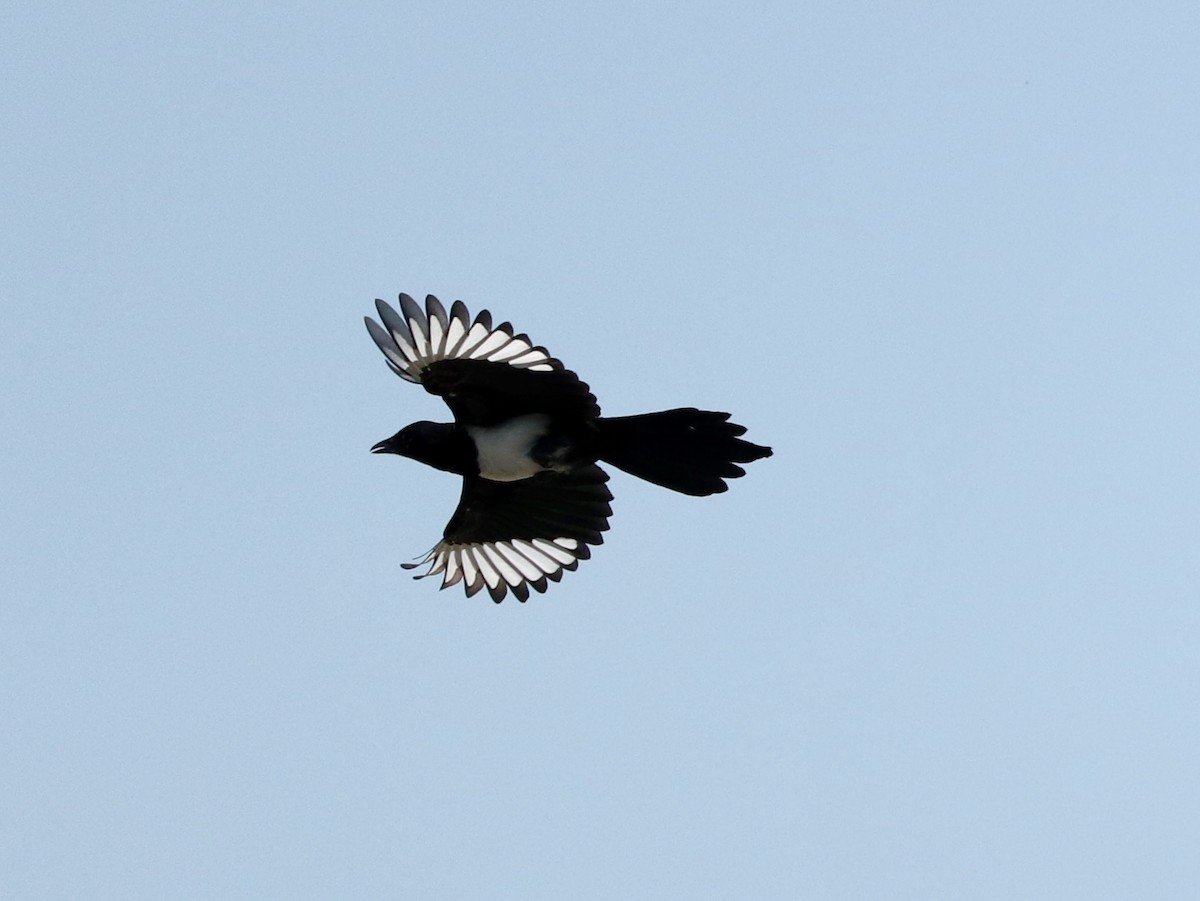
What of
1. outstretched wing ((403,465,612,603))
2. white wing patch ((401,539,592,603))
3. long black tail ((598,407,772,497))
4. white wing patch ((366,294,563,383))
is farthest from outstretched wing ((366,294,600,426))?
white wing patch ((401,539,592,603))

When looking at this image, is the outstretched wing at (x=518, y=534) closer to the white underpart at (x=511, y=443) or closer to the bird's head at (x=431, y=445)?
the white underpart at (x=511, y=443)

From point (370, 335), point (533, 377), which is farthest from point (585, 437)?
point (370, 335)

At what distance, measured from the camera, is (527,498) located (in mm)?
10602

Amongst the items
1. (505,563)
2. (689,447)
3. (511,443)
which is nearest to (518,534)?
(505,563)

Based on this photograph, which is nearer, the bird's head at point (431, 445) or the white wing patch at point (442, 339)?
the white wing patch at point (442, 339)

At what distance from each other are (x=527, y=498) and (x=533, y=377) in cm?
139

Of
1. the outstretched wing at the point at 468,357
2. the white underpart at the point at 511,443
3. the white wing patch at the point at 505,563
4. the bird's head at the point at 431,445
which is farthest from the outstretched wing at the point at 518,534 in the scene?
the outstretched wing at the point at 468,357

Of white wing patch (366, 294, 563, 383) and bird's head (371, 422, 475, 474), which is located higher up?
white wing patch (366, 294, 563, 383)

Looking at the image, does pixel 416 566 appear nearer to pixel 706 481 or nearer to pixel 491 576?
pixel 491 576

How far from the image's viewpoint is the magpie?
9359mm

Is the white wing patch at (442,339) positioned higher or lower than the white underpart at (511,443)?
higher

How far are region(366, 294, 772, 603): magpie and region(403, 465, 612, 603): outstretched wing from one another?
1cm

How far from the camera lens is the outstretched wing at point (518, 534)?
10.5 m

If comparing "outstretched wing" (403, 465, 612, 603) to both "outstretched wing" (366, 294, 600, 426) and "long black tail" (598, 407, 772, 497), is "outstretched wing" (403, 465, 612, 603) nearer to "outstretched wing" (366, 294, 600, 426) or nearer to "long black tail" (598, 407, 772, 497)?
"long black tail" (598, 407, 772, 497)
